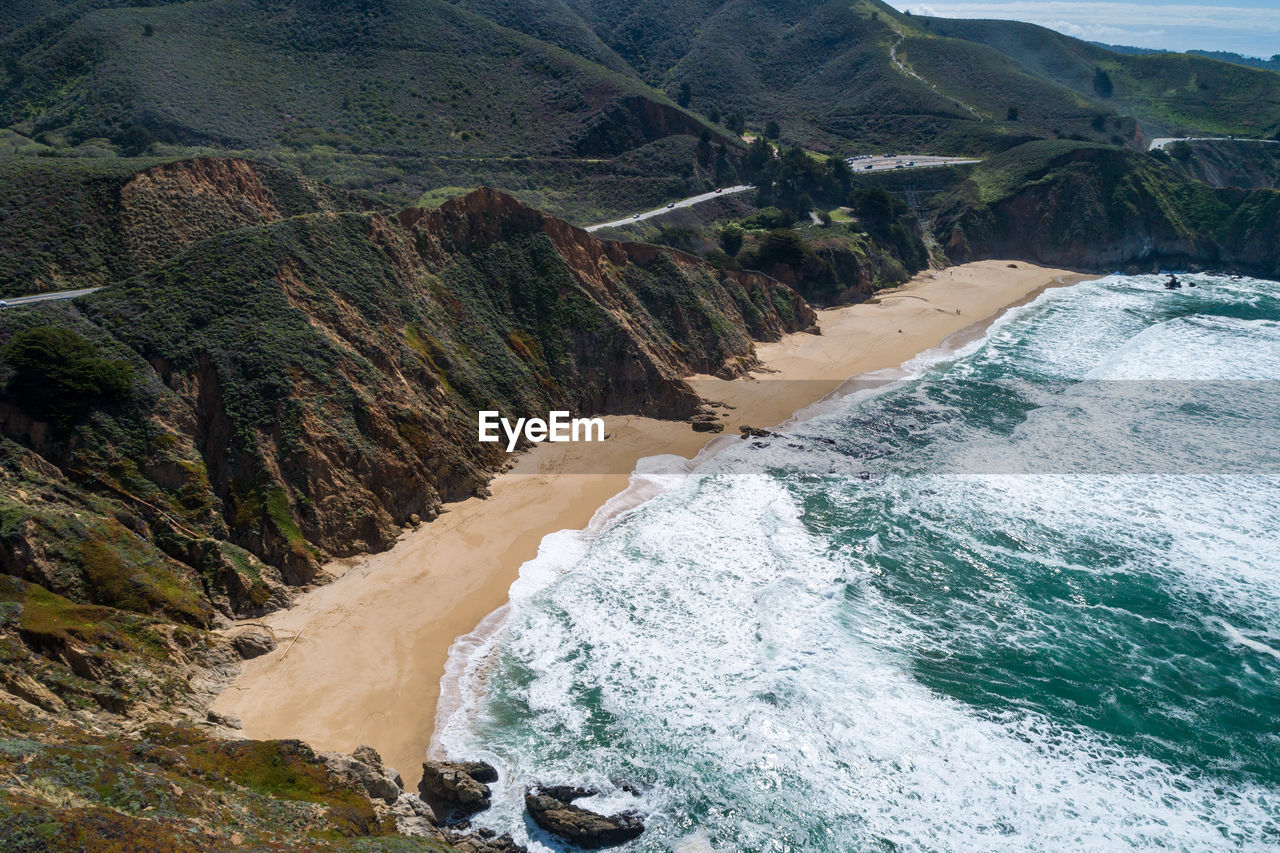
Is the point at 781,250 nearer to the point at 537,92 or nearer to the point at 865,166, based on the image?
the point at 865,166

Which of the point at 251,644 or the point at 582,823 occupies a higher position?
the point at 251,644

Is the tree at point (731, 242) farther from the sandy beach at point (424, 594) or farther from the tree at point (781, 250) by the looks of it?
the sandy beach at point (424, 594)

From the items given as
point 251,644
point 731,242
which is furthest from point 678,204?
point 251,644

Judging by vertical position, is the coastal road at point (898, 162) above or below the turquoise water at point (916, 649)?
above

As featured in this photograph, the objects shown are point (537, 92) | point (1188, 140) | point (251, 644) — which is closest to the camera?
point (251, 644)

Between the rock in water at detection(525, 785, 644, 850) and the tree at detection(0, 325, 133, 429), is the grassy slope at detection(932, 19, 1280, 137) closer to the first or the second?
the rock in water at detection(525, 785, 644, 850)

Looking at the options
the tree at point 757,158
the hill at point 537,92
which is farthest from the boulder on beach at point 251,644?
the tree at point 757,158
